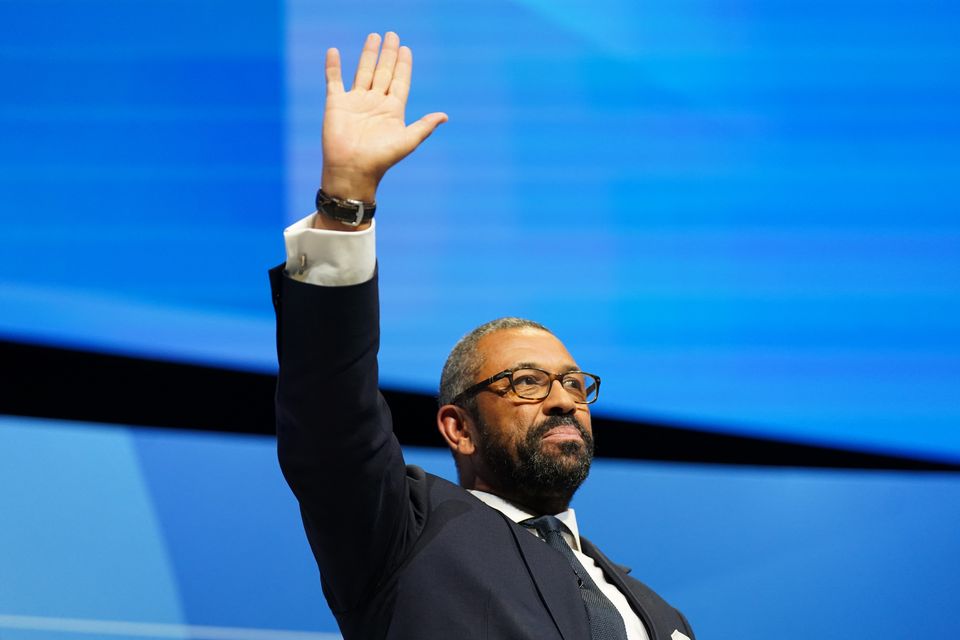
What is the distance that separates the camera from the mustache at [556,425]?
5.66ft

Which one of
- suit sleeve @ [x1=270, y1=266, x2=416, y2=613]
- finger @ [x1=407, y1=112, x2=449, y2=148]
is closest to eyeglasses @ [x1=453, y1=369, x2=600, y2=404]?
suit sleeve @ [x1=270, y1=266, x2=416, y2=613]

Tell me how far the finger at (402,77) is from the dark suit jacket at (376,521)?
0.30 meters

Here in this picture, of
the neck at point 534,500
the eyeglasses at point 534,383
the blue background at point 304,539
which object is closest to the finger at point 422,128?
the eyeglasses at point 534,383

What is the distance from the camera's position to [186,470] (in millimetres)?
2311

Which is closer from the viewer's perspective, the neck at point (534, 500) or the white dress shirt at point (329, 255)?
the white dress shirt at point (329, 255)

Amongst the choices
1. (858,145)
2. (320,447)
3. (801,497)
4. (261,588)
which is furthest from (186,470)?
(858,145)


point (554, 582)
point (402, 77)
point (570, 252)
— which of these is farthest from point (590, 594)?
point (570, 252)

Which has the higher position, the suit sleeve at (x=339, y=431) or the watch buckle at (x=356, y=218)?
the watch buckle at (x=356, y=218)

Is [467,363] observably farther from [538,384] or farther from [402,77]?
[402,77]

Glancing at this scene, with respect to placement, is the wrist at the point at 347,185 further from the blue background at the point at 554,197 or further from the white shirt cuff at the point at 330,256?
the blue background at the point at 554,197

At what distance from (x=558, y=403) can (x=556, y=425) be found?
4 cm

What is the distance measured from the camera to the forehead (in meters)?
1.81

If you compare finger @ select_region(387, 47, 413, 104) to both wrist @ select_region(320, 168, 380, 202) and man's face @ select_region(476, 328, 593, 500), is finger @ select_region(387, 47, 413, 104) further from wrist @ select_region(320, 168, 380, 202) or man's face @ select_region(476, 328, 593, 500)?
man's face @ select_region(476, 328, 593, 500)

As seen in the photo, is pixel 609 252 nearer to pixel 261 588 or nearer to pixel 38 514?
pixel 261 588
